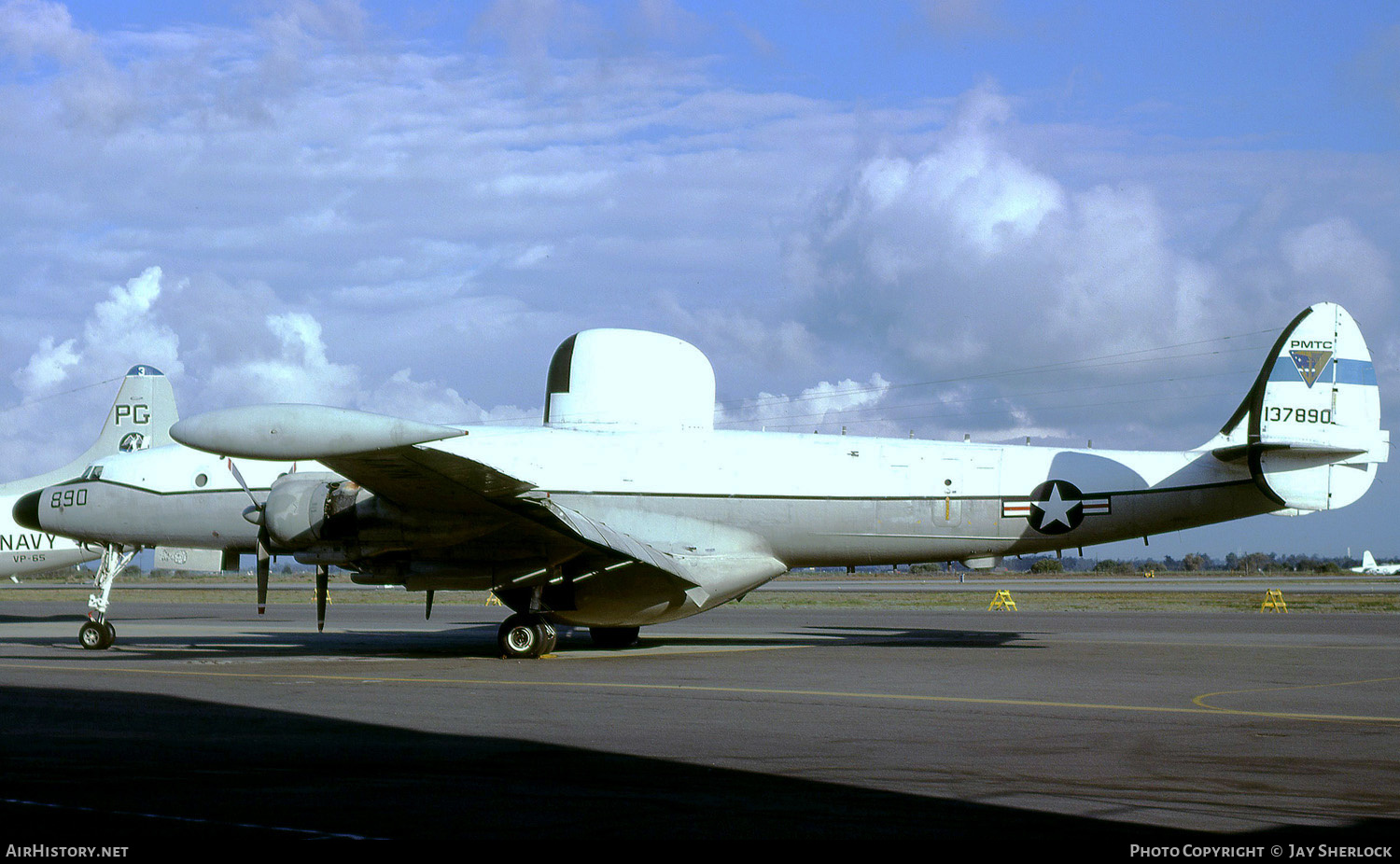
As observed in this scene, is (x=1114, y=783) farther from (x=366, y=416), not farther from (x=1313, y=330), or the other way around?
(x=1313, y=330)

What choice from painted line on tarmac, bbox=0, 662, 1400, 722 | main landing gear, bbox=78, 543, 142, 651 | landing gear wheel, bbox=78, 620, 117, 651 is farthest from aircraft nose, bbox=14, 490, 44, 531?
painted line on tarmac, bbox=0, 662, 1400, 722

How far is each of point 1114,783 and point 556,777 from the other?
4.27 meters

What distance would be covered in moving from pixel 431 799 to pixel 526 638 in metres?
13.2

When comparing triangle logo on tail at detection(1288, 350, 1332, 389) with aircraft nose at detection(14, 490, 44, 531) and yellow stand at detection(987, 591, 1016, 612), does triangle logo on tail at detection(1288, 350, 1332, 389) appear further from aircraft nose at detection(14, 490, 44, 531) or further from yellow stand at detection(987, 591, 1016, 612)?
aircraft nose at detection(14, 490, 44, 531)

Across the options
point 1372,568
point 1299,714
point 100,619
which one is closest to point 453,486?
point 100,619

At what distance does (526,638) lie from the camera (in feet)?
71.0

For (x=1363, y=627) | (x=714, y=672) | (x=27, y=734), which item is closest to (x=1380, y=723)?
(x=714, y=672)

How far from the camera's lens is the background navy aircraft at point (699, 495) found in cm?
2138

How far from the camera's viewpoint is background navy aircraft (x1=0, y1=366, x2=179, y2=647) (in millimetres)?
38219

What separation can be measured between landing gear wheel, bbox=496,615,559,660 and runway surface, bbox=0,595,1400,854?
0.50 metres

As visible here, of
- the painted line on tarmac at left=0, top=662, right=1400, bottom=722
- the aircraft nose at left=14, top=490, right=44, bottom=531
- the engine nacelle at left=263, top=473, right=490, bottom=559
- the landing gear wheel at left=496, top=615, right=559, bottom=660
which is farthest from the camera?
the aircraft nose at left=14, top=490, right=44, bottom=531

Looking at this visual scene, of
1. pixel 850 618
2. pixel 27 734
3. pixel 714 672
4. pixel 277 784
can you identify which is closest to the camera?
pixel 277 784

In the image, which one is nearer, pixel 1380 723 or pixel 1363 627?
pixel 1380 723

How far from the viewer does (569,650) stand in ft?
78.7
